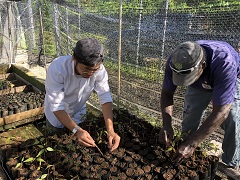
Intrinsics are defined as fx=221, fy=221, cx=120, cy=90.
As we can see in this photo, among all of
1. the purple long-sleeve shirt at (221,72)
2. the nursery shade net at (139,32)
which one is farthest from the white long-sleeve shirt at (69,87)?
the nursery shade net at (139,32)

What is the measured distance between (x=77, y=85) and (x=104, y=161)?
2.37 feet

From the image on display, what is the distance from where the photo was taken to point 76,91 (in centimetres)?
212

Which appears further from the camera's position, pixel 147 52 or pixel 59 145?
pixel 147 52

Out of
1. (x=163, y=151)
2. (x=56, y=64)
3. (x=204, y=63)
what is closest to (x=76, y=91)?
(x=56, y=64)

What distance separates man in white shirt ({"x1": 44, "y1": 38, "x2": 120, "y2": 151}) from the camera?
163 centimetres

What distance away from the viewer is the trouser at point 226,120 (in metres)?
2.01

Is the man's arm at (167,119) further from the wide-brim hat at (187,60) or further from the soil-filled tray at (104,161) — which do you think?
the wide-brim hat at (187,60)

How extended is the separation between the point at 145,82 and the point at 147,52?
0.66 meters

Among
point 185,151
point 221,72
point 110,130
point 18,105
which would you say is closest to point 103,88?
point 110,130

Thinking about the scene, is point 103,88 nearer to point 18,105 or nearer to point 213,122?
point 213,122

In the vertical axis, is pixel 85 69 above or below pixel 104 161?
above

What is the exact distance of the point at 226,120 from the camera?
2059 mm

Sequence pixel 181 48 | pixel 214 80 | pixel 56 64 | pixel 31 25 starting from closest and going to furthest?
pixel 181 48 → pixel 214 80 → pixel 56 64 → pixel 31 25

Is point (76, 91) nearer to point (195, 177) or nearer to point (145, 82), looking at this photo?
point (195, 177)
